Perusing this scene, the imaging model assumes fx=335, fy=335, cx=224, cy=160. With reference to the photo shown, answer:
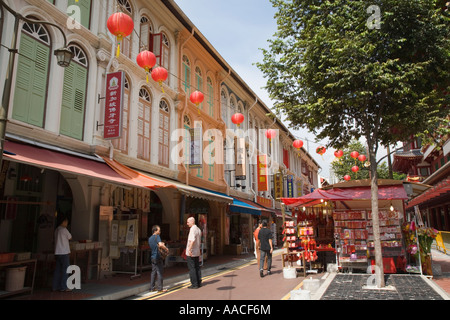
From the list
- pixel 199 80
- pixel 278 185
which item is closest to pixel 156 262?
pixel 199 80

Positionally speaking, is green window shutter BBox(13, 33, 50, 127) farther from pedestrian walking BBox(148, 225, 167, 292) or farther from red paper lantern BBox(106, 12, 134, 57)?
pedestrian walking BBox(148, 225, 167, 292)

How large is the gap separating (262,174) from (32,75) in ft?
56.2

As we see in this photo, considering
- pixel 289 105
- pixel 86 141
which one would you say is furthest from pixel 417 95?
pixel 86 141

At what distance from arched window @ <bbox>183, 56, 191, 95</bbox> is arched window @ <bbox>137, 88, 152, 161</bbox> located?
9.58ft

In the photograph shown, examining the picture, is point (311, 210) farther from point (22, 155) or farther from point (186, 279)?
point (22, 155)

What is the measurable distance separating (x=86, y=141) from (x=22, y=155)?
3.26m

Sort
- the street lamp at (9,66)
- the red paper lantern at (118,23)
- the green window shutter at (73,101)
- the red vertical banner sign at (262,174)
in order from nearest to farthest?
1. the street lamp at (9,66)
2. the red paper lantern at (118,23)
3. the green window shutter at (73,101)
4. the red vertical banner sign at (262,174)

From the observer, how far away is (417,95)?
855 cm

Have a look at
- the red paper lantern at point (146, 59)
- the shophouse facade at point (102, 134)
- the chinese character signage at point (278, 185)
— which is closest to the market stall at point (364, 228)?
the shophouse facade at point (102, 134)

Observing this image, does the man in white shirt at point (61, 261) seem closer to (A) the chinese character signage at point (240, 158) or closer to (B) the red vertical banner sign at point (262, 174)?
(A) the chinese character signage at point (240, 158)

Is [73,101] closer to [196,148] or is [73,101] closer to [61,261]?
[61,261]

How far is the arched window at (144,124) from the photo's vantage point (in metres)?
12.4

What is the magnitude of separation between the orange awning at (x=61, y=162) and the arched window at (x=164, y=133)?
158 inches

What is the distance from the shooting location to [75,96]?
985 cm
